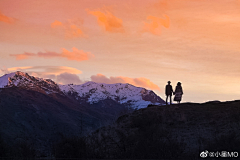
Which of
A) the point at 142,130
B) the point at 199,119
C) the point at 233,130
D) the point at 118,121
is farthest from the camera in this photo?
the point at 118,121

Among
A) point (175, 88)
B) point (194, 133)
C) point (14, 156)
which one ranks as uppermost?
point (175, 88)

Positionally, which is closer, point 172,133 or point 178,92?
point 172,133

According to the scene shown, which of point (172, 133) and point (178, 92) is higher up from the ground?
point (178, 92)

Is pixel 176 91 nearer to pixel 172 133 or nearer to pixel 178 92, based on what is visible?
pixel 178 92

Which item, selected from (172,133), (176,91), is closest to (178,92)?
(176,91)

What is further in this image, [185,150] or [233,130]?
[233,130]

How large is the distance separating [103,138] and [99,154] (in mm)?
4550

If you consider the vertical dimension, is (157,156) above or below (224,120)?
below

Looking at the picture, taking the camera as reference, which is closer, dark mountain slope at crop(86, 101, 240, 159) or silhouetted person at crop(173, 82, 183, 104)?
dark mountain slope at crop(86, 101, 240, 159)

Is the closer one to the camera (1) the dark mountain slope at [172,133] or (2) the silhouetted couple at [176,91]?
(1) the dark mountain slope at [172,133]

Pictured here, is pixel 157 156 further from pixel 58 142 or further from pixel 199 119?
pixel 199 119

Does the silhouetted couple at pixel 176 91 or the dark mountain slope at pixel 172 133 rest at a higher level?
the silhouetted couple at pixel 176 91

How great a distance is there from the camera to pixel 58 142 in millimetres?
19906

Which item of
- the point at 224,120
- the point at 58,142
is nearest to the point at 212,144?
the point at 224,120
